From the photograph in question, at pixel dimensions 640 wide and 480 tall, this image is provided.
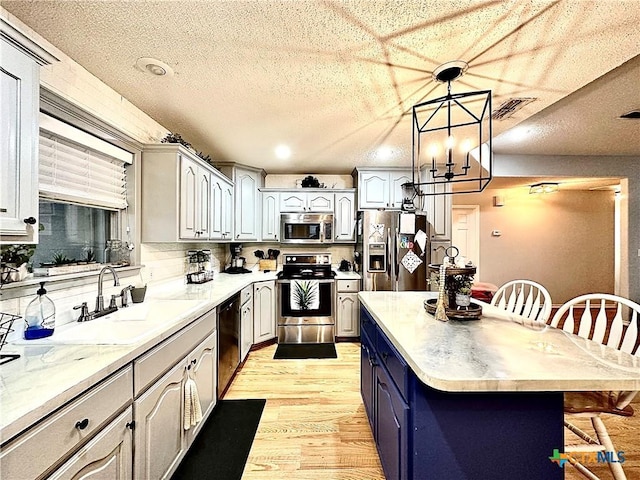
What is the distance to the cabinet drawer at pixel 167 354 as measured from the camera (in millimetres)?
1321

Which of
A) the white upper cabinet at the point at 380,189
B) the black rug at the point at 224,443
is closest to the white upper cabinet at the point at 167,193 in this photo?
the black rug at the point at 224,443

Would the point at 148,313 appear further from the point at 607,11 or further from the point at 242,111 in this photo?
the point at 607,11

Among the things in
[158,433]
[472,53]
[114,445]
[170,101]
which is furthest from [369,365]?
[170,101]

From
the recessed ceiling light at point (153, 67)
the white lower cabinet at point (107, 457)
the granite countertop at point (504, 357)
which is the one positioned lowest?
the white lower cabinet at point (107, 457)

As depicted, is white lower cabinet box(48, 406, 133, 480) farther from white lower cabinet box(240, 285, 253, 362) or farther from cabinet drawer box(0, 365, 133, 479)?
white lower cabinet box(240, 285, 253, 362)

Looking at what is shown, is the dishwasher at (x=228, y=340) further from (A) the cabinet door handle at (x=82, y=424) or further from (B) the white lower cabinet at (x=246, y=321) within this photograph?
(A) the cabinet door handle at (x=82, y=424)

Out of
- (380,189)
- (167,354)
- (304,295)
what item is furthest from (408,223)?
(167,354)

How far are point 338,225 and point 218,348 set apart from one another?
2526 mm

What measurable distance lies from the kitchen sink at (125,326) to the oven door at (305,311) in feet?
6.12

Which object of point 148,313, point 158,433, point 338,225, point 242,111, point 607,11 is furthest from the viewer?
point 338,225

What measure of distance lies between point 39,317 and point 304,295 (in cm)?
280

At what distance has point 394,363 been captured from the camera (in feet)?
4.70

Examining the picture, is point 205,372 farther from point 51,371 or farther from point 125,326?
point 51,371

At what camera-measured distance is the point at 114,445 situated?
45.4 inches
